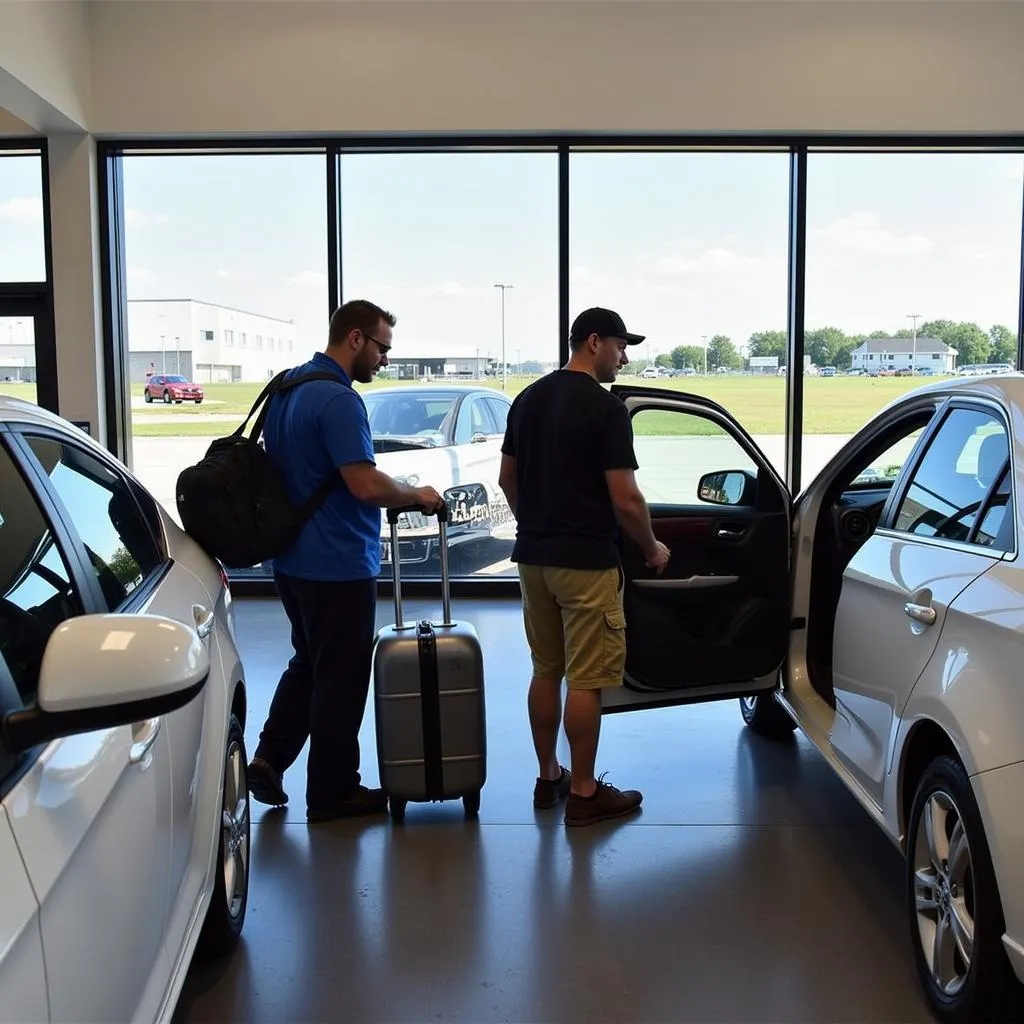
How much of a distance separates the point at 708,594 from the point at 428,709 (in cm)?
104

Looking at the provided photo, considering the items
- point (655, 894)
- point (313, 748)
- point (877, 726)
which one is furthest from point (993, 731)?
point (313, 748)

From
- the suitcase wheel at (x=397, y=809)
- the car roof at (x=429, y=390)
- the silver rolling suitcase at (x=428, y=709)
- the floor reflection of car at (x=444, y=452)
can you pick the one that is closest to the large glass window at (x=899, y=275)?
the floor reflection of car at (x=444, y=452)

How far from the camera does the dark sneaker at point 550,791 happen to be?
11.9 feet

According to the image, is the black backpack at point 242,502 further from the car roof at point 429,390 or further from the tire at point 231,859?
the car roof at point 429,390

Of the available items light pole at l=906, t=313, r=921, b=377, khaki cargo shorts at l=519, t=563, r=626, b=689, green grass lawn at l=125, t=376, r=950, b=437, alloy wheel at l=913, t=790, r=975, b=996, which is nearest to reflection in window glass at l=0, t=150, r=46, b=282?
green grass lawn at l=125, t=376, r=950, b=437

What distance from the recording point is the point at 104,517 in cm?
219

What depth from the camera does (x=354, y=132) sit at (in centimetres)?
694

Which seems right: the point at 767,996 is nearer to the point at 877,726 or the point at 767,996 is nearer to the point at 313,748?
the point at 877,726

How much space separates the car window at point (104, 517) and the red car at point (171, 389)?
5.40 meters

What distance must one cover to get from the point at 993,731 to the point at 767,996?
0.93 m

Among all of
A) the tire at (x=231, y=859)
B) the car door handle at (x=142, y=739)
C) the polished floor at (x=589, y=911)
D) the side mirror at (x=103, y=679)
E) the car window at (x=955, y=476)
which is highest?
the car window at (x=955, y=476)

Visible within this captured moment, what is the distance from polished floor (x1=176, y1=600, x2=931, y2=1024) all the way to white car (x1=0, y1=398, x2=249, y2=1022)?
342mm

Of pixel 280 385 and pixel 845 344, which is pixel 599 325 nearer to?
pixel 280 385

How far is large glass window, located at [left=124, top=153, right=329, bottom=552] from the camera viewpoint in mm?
7340
